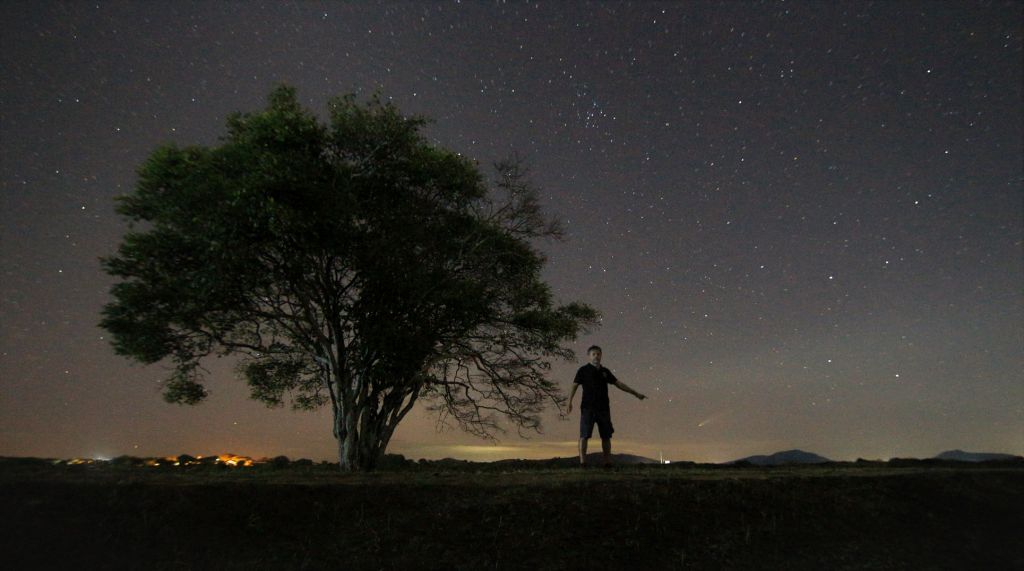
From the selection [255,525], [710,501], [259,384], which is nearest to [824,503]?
[710,501]

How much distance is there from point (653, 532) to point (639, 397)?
4.41 m

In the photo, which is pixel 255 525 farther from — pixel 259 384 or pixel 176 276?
pixel 259 384

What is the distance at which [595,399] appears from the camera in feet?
48.0

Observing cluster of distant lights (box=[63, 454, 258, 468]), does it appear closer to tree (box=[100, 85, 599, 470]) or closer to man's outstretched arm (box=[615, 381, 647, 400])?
tree (box=[100, 85, 599, 470])

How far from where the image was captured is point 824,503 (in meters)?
11.4

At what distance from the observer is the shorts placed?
48.2 feet

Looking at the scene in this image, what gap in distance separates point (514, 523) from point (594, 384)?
4784mm

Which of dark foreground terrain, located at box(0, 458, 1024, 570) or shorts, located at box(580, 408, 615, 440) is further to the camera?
shorts, located at box(580, 408, 615, 440)

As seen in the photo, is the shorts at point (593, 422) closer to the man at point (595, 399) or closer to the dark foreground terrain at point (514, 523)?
the man at point (595, 399)

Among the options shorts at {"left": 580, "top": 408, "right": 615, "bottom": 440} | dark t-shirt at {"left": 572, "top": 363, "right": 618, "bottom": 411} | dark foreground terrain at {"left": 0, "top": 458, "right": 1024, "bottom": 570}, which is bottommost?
dark foreground terrain at {"left": 0, "top": 458, "right": 1024, "bottom": 570}

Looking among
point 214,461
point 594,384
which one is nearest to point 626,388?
point 594,384

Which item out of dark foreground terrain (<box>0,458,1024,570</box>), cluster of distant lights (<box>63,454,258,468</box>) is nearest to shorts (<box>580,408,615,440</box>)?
dark foreground terrain (<box>0,458,1024,570</box>)

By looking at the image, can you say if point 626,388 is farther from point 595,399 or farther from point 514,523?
point 514,523

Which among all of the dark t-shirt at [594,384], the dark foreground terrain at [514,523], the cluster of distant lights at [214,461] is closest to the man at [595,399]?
the dark t-shirt at [594,384]
